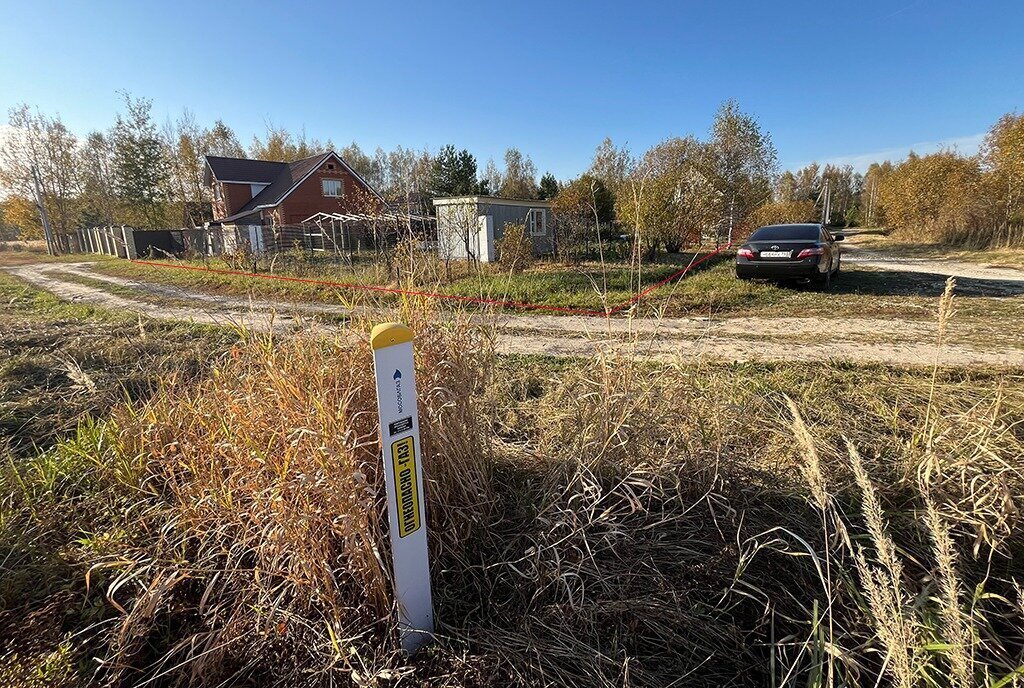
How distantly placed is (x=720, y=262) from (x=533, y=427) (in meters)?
15.3

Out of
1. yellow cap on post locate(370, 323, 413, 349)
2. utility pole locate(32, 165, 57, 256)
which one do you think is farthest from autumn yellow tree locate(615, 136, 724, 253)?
utility pole locate(32, 165, 57, 256)

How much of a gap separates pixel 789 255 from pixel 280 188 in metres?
33.8

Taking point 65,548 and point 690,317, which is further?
point 690,317

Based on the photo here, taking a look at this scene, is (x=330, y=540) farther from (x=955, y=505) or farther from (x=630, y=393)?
(x=955, y=505)

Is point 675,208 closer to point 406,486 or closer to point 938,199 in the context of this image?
point 406,486

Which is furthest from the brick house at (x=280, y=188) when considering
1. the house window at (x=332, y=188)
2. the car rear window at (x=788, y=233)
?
the car rear window at (x=788, y=233)

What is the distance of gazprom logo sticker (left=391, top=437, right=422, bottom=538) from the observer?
5.06ft

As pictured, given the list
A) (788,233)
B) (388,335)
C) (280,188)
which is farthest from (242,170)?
(388,335)

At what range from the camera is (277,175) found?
3722cm

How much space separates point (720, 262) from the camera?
16281 mm

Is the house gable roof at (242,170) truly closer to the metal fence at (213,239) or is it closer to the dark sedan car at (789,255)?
the metal fence at (213,239)

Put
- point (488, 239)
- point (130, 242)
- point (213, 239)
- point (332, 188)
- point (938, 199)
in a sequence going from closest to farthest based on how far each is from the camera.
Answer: point (488, 239)
point (938, 199)
point (213, 239)
point (130, 242)
point (332, 188)

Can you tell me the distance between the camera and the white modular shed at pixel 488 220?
1430 cm

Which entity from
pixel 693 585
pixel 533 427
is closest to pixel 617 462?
pixel 693 585
